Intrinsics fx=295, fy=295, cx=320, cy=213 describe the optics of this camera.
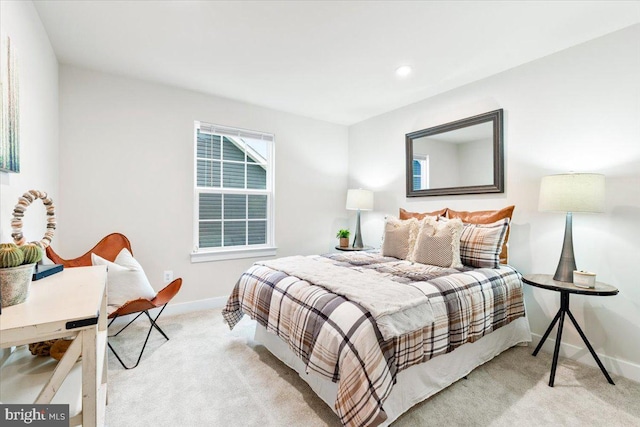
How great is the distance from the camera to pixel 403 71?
2.77m

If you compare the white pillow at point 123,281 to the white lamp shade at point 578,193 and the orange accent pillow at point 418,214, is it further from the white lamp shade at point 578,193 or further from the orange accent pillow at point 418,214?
the white lamp shade at point 578,193

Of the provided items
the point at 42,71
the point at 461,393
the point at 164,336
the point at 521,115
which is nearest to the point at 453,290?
the point at 461,393

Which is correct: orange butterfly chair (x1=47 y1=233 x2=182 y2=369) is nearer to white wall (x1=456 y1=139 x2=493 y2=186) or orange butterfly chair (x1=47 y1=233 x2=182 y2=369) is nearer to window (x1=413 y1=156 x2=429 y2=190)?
window (x1=413 y1=156 x2=429 y2=190)

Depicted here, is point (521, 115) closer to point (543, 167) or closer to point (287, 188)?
point (543, 167)

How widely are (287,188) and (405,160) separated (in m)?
1.57

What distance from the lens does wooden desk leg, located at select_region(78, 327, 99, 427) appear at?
0.96m

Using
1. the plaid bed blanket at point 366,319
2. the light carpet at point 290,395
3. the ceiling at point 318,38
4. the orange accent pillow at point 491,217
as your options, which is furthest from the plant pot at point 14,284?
the orange accent pillow at point 491,217

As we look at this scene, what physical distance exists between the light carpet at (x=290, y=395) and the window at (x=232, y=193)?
135cm

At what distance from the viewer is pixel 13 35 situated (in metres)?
1.56

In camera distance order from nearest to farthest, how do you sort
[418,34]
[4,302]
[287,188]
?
[4,302] < [418,34] < [287,188]

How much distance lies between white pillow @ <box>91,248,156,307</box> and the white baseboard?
3.34 metres

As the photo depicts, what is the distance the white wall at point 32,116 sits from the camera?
59.2 inches

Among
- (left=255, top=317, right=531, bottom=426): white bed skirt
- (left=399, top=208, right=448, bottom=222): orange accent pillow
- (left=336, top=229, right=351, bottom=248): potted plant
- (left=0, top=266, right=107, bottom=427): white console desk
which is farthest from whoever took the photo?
(left=336, top=229, right=351, bottom=248): potted plant

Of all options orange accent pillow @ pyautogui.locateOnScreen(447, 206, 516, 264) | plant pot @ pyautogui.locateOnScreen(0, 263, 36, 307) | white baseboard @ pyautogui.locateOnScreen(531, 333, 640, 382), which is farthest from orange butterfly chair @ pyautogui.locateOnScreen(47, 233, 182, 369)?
white baseboard @ pyautogui.locateOnScreen(531, 333, 640, 382)
